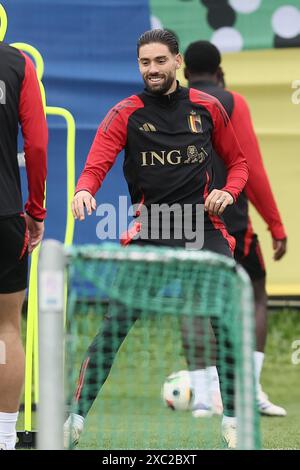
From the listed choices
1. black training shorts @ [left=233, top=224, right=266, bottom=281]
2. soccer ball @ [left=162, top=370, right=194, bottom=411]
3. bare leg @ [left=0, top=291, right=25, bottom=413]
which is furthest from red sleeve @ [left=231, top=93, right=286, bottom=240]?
bare leg @ [left=0, top=291, right=25, bottom=413]

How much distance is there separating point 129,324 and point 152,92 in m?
0.98

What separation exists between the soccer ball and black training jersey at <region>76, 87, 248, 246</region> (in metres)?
1.36

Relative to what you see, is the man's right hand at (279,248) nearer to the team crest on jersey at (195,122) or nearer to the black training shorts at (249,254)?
the black training shorts at (249,254)

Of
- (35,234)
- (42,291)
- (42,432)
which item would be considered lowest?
(42,432)

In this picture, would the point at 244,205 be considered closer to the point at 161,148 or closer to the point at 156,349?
the point at 156,349

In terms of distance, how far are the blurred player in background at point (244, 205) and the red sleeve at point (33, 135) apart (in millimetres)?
1463

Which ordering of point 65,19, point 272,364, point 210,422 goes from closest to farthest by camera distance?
point 210,422 < point 65,19 < point 272,364

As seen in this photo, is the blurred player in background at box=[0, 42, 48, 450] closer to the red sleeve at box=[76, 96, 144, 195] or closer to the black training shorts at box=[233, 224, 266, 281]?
the red sleeve at box=[76, 96, 144, 195]

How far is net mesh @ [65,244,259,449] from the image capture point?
3184 mm

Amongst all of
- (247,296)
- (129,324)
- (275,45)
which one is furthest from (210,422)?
(247,296)

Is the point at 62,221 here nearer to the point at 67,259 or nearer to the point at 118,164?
the point at 118,164

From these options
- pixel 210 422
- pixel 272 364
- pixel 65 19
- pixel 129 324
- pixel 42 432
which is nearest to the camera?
Result: pixel 42 432

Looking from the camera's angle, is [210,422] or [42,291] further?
[210,422]

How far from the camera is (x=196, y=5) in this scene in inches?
283
